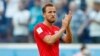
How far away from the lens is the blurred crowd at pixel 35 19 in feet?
33.9

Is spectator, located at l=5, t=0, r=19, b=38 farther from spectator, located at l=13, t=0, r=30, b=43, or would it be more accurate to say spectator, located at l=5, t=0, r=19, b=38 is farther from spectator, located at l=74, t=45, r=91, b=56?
spectator, located at l=74, t=45, r=91, b=56

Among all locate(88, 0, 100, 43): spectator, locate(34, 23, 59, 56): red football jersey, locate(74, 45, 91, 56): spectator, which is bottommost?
locate(74, 45, 91, 56): spectator

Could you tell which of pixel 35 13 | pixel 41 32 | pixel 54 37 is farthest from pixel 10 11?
pixel 54 37

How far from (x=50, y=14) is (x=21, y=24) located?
461cm

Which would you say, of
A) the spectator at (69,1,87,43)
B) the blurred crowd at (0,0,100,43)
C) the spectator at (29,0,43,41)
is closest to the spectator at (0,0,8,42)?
the blurred crowd at (0,0,100,43)

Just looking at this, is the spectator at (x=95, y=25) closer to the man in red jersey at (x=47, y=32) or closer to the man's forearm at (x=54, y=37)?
the man in red jersey at (x=47, y=32)

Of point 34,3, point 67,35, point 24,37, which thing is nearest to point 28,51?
point 24,37

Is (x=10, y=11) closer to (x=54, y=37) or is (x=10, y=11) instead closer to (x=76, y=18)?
(x=76, y=18)

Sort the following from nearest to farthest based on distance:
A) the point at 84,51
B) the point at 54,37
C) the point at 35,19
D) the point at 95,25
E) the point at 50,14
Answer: the point at 54,37, the point at 50,14, the point at 84,51, the point at 35,19, the point at 95,25

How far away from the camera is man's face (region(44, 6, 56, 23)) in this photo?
5.76 meters

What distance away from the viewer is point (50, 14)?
19.0 ft

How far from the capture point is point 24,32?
10.3 meters

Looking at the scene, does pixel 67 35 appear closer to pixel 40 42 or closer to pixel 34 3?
pixel 40 42

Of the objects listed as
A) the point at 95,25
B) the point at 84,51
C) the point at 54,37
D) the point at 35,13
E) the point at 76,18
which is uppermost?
the point at 54,37
